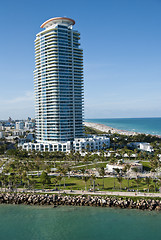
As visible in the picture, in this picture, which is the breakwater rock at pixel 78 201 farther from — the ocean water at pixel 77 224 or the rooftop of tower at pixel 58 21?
the rooftop of tower at pixel 58 21

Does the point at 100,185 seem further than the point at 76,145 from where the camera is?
No

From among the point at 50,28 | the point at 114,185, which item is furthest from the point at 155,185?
the point at 50,28

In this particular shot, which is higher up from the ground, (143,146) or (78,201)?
(143,146)

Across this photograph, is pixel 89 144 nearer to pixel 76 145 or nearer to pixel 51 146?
pixel 76 145

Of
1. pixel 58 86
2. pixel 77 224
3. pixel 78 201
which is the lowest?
pixel 77 224

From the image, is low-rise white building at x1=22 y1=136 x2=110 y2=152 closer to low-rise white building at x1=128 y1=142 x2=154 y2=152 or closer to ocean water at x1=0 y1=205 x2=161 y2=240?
low-rise white building at x1=128 y1=142 x2=154 y2=152

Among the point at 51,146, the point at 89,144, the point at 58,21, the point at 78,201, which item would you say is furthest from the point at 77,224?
the point at 58,21

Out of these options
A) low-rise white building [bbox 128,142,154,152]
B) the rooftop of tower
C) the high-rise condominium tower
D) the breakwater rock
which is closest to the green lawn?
the breakwater rock

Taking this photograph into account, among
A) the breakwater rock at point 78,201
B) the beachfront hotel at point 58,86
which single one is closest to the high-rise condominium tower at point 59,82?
the beachfront hotel at point 58,86

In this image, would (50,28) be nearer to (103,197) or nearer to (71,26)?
(71,26)
